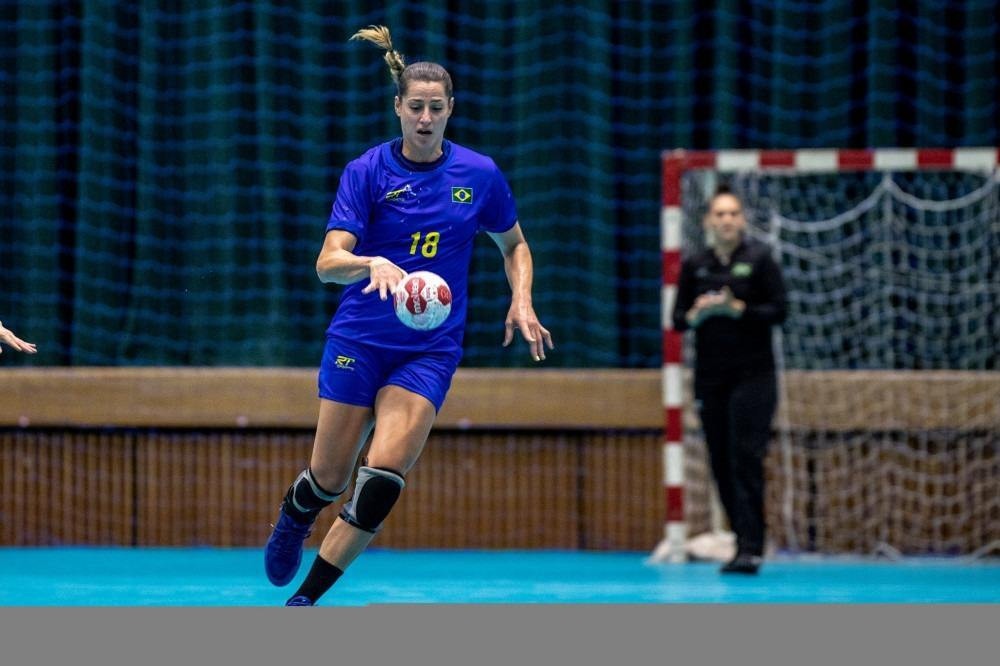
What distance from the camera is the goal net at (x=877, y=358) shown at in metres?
8.14

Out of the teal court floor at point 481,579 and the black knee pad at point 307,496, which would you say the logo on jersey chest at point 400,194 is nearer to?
the black knee pad at point 307,496

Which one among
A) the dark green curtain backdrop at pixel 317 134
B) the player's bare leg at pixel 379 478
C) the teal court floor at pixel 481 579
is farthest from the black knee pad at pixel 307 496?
the dark green curtain backdrop at pixel 317 134

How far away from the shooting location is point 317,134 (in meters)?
8.72

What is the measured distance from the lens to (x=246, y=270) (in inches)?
347

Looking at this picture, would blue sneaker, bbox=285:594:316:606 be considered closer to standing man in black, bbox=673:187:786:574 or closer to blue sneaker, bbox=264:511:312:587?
blue sneaker, bbox=264:511:312:587

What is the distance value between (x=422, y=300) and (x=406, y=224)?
0.39 m

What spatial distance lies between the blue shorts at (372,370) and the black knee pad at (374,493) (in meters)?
0.29

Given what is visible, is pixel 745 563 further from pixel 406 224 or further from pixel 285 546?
pixel 406 224

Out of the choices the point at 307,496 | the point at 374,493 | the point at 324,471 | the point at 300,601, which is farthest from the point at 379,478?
A: the point at 300,601

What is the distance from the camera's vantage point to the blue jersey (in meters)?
5.07

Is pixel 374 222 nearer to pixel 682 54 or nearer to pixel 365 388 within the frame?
pixel 365 388

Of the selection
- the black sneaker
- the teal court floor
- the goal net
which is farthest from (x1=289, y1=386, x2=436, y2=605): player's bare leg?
the goal net

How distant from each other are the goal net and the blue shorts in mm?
3100

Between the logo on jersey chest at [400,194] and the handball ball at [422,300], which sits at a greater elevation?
the logo on jersey chest at [400,194]
